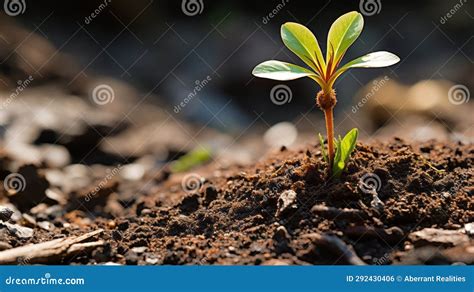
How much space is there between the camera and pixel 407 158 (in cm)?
240

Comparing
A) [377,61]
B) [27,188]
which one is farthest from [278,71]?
[27,188]

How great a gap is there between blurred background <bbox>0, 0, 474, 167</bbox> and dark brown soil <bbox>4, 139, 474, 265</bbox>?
979 millimetres

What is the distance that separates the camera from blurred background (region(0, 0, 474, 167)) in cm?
380

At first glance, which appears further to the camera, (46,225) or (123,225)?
(46,225)

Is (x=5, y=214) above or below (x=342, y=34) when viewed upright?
below

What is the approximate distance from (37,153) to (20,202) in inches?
23.5

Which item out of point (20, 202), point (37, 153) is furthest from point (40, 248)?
point (37, 153)

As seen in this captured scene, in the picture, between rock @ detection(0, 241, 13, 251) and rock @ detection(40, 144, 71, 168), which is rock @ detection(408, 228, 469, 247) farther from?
rock @ detection(40, 144, 71, 168)

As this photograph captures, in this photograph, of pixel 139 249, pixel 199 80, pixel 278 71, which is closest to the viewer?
pixel 278 71

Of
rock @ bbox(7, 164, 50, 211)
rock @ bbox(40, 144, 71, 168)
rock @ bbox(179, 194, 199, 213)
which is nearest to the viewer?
rock @ bbox(179, 194, 199, 213)

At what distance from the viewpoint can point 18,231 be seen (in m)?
2.40

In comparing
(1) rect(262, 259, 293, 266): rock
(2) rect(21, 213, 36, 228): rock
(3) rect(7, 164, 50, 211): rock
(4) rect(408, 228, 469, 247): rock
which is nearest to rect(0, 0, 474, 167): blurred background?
(3) rect(7, 164, 50, 211): rock

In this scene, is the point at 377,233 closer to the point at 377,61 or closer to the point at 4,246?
the point at 377,61

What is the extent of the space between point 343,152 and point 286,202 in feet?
0.91
